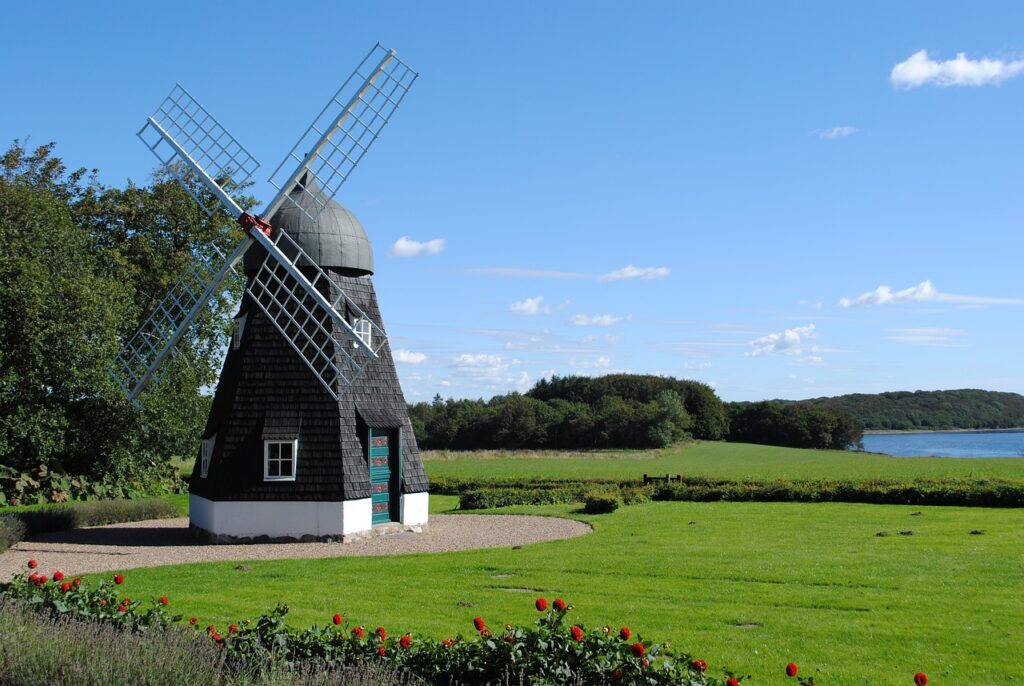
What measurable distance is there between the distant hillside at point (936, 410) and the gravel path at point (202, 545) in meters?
145

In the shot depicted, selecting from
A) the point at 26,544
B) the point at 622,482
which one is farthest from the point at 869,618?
the point at 622,482

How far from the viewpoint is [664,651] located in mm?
10531

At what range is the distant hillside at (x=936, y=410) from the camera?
6304 inches

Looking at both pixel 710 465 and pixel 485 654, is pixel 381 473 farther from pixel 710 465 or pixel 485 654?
pixel 710 465

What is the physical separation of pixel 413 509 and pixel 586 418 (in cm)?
7381

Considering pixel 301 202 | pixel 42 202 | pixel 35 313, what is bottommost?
pixel 35 313

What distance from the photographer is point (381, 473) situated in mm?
24781

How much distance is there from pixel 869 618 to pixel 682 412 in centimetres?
8437

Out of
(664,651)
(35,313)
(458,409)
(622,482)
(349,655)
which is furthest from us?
(458,409)

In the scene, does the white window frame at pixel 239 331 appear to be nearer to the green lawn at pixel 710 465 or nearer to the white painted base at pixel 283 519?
the white painted base at pixel 283 519

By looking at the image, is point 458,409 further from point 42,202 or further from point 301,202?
point 301,202

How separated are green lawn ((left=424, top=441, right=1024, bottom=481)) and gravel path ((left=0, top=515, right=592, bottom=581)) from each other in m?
21.8

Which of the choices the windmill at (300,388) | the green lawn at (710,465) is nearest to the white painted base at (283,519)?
the windmill at (300,388)

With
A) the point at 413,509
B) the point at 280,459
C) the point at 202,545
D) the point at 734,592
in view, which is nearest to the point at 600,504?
the point at 413,509
